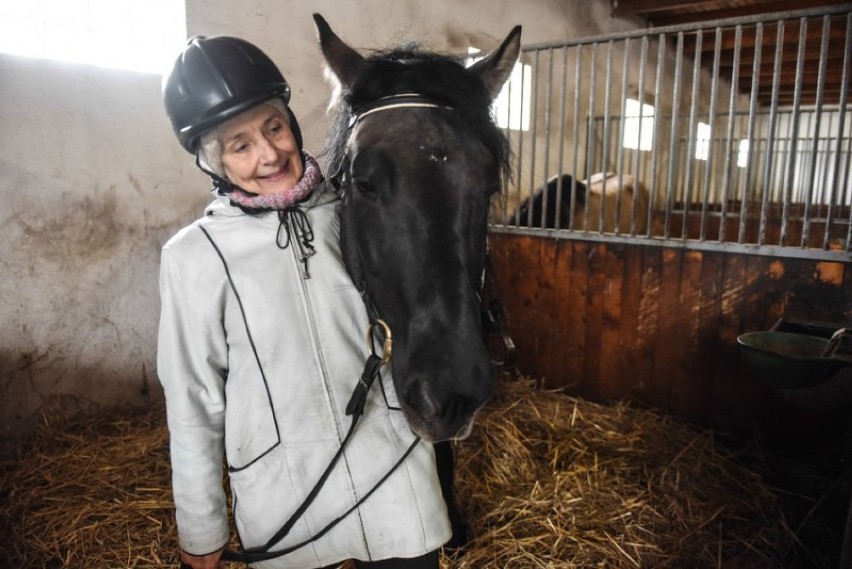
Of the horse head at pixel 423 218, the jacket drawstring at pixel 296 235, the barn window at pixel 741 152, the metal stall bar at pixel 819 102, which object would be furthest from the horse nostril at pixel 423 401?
the barn window at pixel 741 152

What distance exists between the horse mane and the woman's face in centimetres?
12

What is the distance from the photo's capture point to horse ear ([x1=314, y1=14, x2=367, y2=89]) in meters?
1.20

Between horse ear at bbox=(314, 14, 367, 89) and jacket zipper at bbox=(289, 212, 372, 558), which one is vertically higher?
horse ear at bbox=(314, 14, 367, 89)

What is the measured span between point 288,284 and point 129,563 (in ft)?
5.03

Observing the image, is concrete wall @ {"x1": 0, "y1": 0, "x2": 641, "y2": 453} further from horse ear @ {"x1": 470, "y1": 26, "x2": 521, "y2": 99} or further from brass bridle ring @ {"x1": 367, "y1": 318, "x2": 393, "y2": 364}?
brass bridle ring @ {"x1": 367, "y1": 318, "x2": 393, "y2": 364}

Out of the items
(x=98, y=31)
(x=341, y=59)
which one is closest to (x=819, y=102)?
(x=341, y=59)

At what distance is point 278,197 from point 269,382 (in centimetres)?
38

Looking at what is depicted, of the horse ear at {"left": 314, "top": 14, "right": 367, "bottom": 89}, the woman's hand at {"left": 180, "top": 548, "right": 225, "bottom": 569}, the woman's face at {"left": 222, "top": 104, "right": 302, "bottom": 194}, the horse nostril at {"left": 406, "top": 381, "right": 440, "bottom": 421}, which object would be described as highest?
the horse ear at {"left": 314, "top": 14, "right": 367, "bottom": 89}

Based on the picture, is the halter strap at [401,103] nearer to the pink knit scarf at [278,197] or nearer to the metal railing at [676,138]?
the pink knit scarf at [278,197]

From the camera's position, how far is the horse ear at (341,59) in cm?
120

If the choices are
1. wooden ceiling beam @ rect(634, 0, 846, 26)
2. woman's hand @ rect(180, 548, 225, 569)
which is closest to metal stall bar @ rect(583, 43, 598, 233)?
woman's hand @ rect(180, 548, 225, 569)

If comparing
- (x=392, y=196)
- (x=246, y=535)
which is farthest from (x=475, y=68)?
(x=246, y=535)

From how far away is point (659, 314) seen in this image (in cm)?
296

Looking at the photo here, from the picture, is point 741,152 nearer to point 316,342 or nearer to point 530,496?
point 530,496
